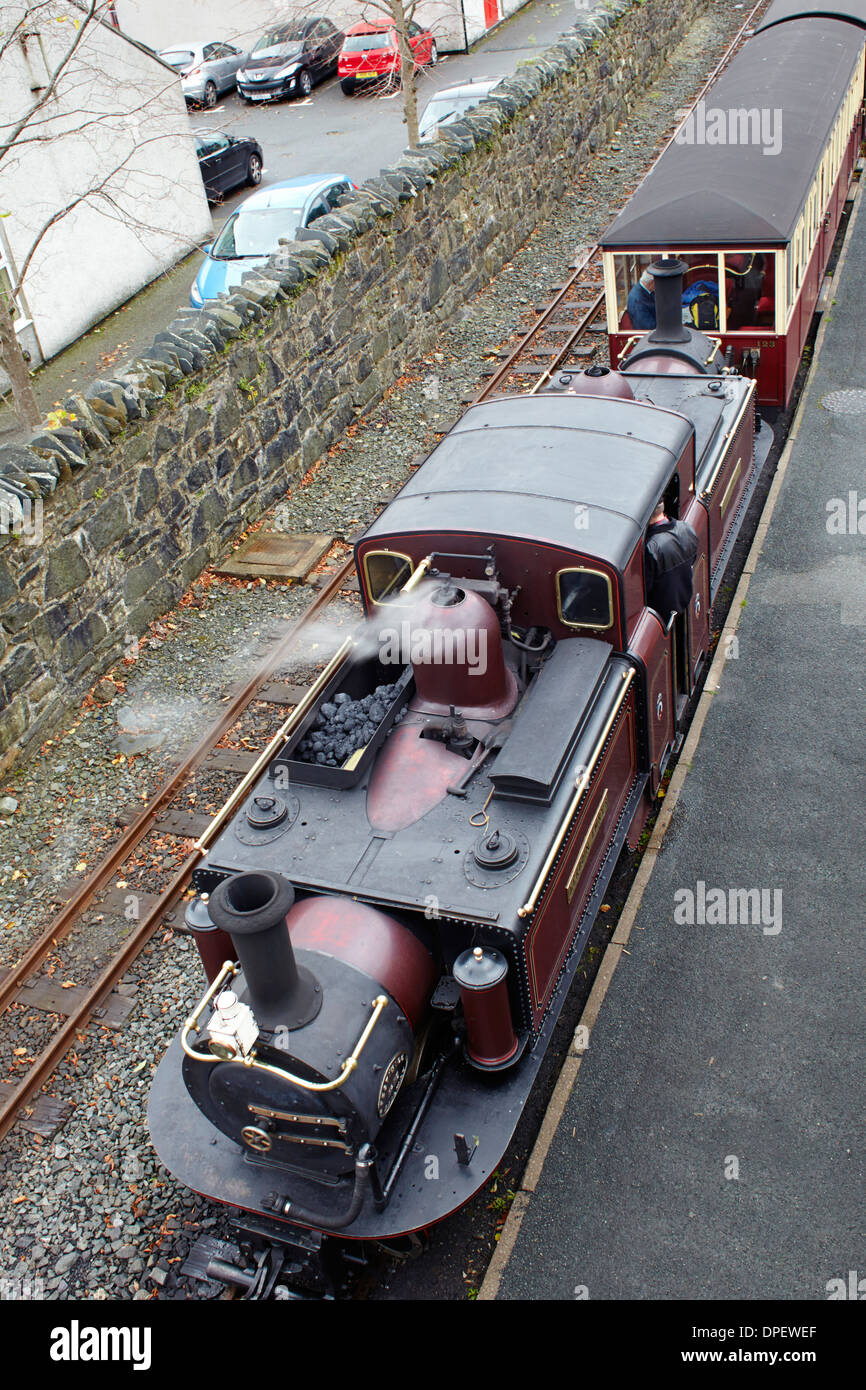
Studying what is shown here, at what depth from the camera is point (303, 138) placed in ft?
90.8

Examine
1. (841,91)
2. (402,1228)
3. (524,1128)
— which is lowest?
(524,1128)

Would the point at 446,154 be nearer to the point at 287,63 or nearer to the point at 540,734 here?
the point at 540,734

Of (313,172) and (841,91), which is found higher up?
(841,91)

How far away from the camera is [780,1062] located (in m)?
7.55

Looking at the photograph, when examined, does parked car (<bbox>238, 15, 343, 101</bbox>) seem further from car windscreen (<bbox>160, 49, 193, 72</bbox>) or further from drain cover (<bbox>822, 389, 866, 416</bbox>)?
drain cover (<bbox>822, 389, 866, 416</bbox>)

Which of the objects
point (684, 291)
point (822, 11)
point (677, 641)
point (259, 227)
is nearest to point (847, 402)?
point (684, 291)

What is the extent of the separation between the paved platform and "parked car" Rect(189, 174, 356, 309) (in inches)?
401

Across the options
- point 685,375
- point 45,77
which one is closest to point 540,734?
point 685,375

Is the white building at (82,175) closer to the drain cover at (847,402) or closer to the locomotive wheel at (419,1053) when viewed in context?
the drain cover at (847,402)

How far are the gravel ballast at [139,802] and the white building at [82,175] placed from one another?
4.99 metres

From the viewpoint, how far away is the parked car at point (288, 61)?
30.1 meters

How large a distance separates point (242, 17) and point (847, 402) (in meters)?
28.3

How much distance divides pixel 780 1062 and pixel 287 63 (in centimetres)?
3012

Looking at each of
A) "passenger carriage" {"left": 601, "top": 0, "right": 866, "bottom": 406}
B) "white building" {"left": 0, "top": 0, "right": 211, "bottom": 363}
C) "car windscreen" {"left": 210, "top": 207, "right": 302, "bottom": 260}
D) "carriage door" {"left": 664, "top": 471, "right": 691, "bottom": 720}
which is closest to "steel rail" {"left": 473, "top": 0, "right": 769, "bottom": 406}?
"passenger carriage" {"left": 601, "top": 0, "right": 866, "bottom": 406}
